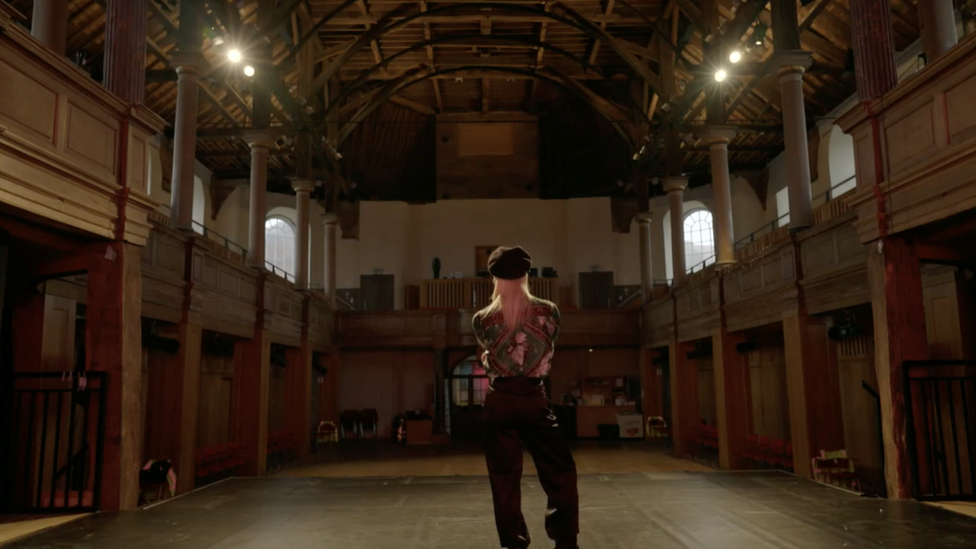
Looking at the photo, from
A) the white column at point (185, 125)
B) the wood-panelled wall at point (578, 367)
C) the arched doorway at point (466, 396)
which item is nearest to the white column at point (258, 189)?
the white column at point (185, 125)

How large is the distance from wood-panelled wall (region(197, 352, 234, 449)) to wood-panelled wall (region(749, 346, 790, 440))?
996cm

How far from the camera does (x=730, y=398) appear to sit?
510 inches

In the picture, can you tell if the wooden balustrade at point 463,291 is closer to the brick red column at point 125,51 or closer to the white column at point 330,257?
the white column at point 330,257

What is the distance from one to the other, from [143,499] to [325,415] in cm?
1039

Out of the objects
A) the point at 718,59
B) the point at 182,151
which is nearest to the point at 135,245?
the point at 182,151

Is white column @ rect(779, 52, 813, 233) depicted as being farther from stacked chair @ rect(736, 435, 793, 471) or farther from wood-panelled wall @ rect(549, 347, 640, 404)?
wood-panelled wall @ rect(549, 347, 640, 404)

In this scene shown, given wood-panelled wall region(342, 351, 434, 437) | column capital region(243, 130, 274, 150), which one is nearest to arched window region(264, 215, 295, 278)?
wood-panelled wall region(342, 351, 434, 437)

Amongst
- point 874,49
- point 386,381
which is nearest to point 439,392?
point 386,381

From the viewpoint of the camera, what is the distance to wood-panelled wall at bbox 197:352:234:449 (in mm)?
12375

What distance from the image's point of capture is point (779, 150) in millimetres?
23109

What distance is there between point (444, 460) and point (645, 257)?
8.97 m

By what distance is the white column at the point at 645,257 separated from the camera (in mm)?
19953

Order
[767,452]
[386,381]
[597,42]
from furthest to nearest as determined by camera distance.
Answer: [386,381] → [597,42] → [767,452]

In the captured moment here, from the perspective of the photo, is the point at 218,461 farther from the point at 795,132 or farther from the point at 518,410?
the point at 795,132
